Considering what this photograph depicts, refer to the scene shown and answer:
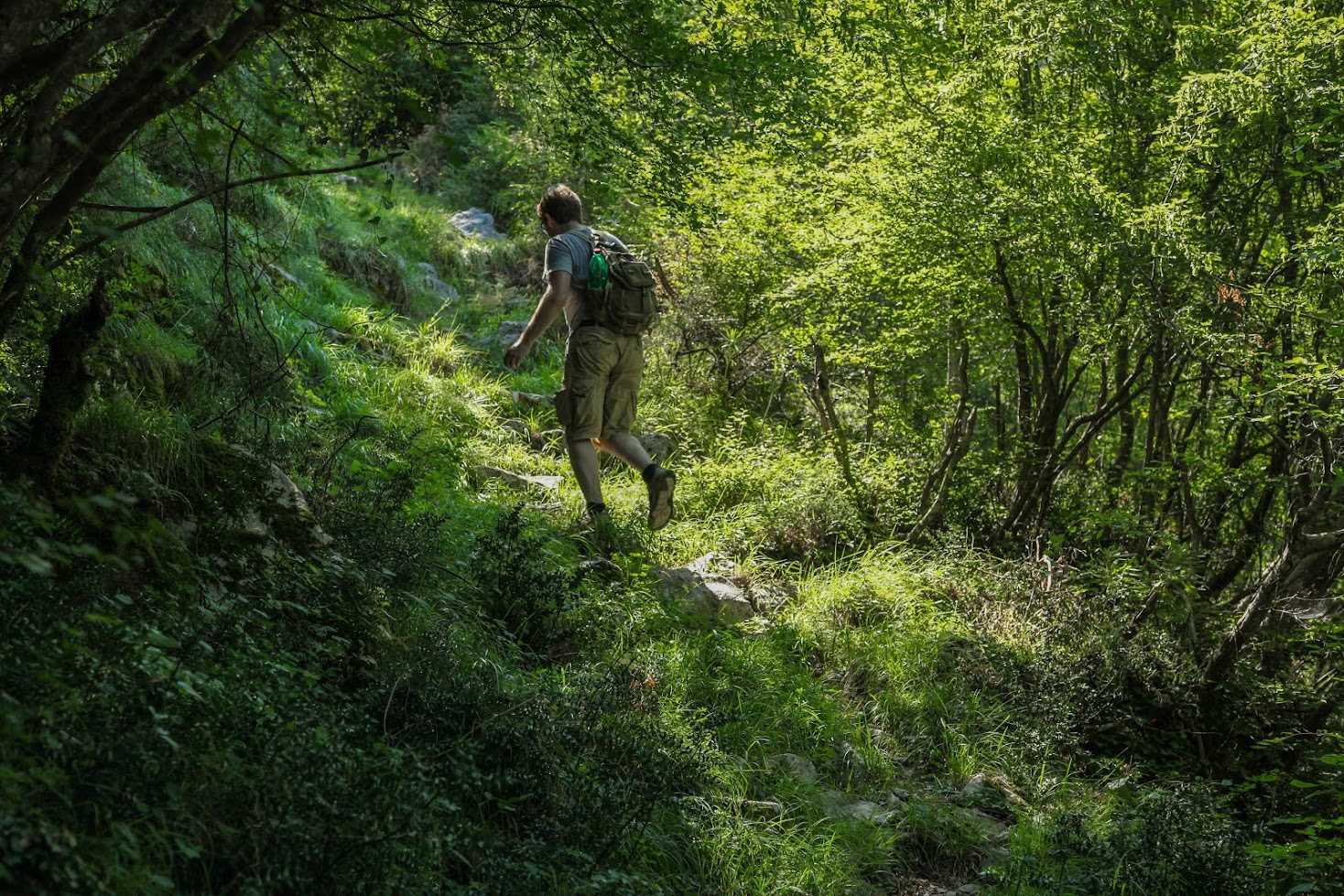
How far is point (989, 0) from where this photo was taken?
774cm

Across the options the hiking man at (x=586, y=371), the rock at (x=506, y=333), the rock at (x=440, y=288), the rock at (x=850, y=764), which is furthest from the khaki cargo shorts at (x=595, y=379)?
the rock at (x=440, y=288)

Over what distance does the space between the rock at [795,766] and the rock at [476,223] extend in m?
11.0

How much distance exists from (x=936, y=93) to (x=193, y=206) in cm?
511

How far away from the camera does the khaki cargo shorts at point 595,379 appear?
661 centimetres

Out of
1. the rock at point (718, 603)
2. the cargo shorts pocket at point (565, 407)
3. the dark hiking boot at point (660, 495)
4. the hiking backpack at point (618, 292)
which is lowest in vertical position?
the rock at point (718, 603)

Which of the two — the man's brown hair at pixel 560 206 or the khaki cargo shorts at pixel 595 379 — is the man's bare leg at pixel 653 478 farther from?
the man's brown hair at pixel 560 206

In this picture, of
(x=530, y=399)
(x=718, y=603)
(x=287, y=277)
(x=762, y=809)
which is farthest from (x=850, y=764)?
(x=287, y=277)

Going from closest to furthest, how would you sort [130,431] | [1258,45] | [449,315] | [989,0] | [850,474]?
[130,431] → [1258,45] → [989,0] → [850,474] → [449,315]

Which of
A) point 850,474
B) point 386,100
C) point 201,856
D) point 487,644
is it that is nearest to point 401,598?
point 487,644

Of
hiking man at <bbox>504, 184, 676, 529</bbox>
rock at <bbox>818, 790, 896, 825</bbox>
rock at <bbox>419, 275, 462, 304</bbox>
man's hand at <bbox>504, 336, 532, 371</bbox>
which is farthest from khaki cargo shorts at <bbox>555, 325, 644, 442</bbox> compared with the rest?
rock at <bbox>419, 275, 462, 304</bbox>

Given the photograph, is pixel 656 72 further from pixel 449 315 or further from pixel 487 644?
pixel 449 315

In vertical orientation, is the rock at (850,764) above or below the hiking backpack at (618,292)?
below

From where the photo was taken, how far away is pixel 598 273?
6.49 m

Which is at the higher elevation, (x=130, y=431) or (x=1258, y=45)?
(x=1258, y=45)
